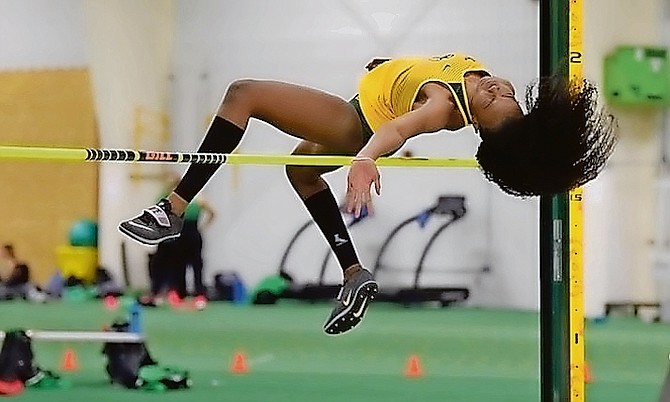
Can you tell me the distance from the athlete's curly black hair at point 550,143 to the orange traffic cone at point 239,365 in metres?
0.96

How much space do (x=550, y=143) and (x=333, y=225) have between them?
533 millimetres

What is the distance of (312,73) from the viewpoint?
2334 mm

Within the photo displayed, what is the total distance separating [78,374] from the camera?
2561 mm

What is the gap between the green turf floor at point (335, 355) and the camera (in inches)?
95.2

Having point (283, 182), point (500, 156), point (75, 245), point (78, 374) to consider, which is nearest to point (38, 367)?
point (78, 374)

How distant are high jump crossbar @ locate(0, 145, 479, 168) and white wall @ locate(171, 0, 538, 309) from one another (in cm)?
8

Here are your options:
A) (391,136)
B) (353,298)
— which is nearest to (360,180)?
(391,136)

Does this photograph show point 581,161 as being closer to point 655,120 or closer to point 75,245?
point 75,245

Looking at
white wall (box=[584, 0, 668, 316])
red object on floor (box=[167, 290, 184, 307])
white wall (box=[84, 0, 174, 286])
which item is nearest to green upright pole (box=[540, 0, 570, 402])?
white wall (box=[84, 0, 174, 286])

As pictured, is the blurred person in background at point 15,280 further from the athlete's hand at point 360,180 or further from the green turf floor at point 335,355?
the athlete's hand at point 360,180

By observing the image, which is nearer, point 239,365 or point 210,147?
point 210,147

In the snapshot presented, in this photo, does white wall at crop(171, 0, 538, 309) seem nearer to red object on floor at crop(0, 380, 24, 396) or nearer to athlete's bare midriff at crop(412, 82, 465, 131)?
athlete's bare midriff at crop(412, 82, 465, 131)

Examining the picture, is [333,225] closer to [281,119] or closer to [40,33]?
[281,119]

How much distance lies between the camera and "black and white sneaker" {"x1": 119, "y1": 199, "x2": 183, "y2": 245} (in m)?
2.06
